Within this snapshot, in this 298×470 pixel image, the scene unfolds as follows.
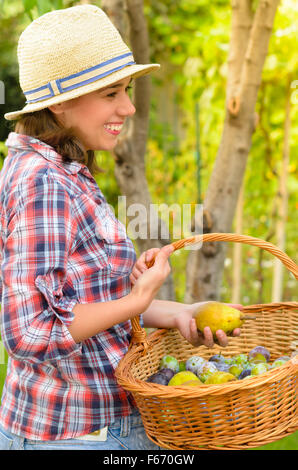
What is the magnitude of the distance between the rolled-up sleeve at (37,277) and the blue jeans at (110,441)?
24 centimetres

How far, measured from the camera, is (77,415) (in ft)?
4.45

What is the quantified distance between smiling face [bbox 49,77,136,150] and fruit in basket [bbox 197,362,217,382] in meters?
0.60

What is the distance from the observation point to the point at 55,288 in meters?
1.23

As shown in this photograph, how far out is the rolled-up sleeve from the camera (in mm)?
1199

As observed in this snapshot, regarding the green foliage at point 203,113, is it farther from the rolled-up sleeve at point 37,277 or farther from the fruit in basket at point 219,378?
the fruit in basket at point 219,378

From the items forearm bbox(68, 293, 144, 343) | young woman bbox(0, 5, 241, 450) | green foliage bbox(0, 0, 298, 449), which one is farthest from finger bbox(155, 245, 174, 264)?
green foliage bbox(0, 0, 298, 449)

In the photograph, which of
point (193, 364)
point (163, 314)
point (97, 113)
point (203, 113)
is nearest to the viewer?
point (97, 113)

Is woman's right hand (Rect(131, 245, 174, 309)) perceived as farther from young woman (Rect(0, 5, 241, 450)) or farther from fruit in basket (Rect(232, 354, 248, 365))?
fruit in basket (Rect(232, 354, 248, 365))

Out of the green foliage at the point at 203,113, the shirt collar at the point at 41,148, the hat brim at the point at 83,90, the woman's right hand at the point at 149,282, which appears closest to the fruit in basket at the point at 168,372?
the woman's right hand at the point at 149,282

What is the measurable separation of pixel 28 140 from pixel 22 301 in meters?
0.40

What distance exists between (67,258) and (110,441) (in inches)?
17.5

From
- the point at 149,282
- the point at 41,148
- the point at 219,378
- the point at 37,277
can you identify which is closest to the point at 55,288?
the point at 37,277

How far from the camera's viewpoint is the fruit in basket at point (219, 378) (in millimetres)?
1368

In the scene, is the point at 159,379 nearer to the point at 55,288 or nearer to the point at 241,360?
the point at 241,360
